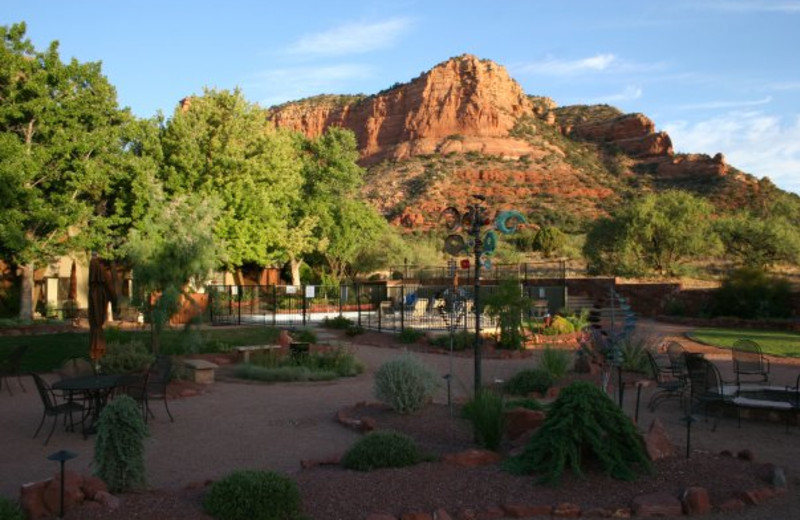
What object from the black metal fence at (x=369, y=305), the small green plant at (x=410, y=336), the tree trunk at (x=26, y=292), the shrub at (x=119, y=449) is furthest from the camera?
the tree trunk at (x=26, y=292)

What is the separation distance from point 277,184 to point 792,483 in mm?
30180

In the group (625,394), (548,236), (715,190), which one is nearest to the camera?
(625,394)

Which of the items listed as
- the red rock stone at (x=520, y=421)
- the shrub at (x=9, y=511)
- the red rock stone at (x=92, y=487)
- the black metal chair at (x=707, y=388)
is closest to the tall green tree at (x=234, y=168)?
the black metal chair at (x=707, y=388)

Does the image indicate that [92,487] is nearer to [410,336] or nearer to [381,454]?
[381,454]

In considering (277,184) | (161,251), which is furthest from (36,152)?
(277,184)

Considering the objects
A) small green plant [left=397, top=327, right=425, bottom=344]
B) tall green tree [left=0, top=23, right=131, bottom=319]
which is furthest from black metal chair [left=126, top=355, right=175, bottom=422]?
tall green tree [left=0, top=23, right=131, bottom=319]

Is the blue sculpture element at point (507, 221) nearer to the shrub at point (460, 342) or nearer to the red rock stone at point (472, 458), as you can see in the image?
the red rock stone at point (472, 458)

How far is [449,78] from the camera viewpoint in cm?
11381

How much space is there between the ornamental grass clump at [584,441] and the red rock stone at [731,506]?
644 millimetres

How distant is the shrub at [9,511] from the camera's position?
185 inches

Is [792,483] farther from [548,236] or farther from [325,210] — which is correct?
[548,236]

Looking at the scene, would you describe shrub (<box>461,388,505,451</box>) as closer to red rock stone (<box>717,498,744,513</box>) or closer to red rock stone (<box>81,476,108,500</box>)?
red rock stone (<box>717,498,744,513</box>)

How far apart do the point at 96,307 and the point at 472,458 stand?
779cm

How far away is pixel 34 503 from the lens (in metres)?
5.07
